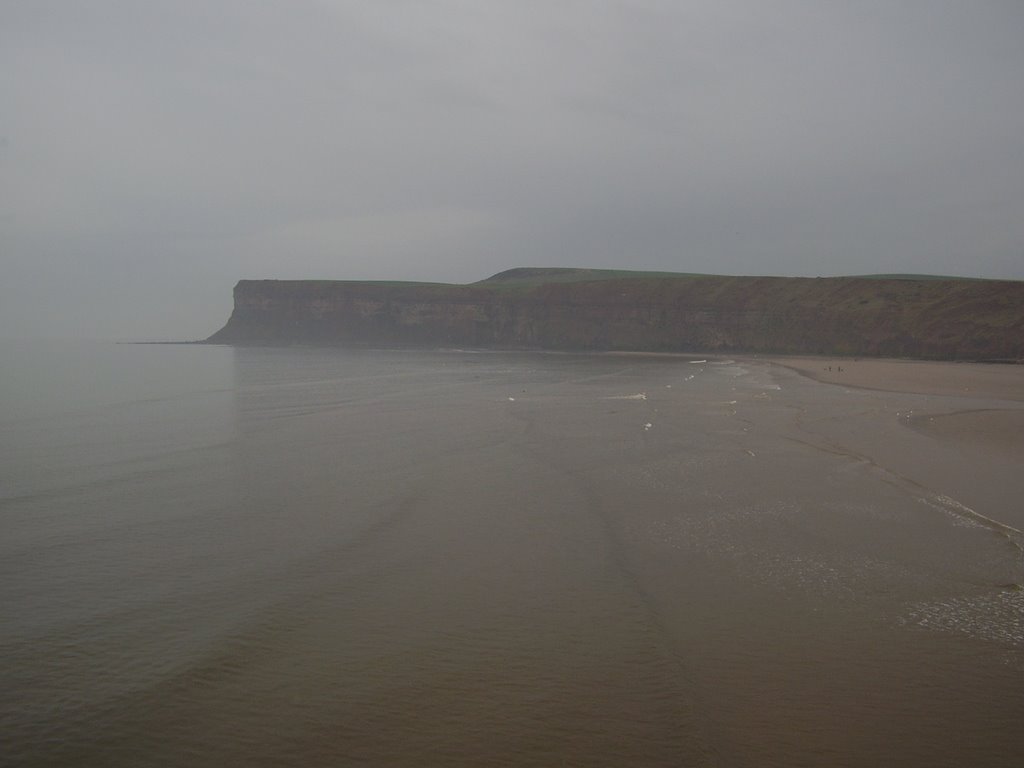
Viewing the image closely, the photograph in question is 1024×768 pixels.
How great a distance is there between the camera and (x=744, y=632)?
654 centimetres

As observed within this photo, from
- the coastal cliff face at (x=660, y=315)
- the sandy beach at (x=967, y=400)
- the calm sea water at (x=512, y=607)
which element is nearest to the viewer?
the calm sea water at (x=512, y=607)

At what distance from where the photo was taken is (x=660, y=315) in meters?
92.8

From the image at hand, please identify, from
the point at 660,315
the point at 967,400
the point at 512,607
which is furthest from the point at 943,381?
the point at 660,315

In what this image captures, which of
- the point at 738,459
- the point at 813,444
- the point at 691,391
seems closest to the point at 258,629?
the point at 738,459

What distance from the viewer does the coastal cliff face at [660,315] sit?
65312 millimetres

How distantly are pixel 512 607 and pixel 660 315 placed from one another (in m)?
88.3

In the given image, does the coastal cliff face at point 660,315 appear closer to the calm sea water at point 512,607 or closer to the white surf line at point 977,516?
→ the white surf line at point 977,516

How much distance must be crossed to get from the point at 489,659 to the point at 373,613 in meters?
1.49

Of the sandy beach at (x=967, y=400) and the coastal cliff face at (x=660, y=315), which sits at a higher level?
the coastal cliff face at (x=660, y=315)

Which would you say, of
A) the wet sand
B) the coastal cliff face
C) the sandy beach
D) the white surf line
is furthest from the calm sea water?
the coastal cliff face

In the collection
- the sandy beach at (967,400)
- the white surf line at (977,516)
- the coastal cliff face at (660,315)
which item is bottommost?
the white surf line at (977,516)

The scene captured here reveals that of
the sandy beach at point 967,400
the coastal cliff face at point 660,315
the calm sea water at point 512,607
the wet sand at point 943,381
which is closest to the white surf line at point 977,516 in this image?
the calm sea water at point 512,607

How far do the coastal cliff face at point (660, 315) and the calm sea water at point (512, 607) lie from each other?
5747cm

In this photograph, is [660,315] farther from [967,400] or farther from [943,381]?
[967,400]
